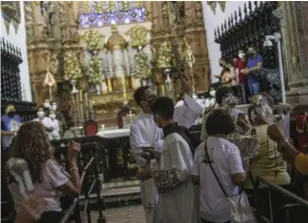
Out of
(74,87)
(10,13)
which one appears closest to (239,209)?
(10,13)

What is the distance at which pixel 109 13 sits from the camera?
906 inches

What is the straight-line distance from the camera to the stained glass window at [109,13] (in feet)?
75.1

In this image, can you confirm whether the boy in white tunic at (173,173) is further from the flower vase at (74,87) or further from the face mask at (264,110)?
the flower vase at (74,87)

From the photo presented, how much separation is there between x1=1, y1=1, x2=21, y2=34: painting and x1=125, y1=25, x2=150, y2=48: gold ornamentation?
454 cm

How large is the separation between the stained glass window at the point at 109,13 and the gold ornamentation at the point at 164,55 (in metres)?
1.98

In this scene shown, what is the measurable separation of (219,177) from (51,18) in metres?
19.3

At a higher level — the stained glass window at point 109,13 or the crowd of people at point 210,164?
the stained glass window at point 109,13

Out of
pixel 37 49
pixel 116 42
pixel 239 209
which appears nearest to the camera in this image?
pixel 239 209

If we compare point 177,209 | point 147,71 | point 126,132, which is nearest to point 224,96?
point 177,209

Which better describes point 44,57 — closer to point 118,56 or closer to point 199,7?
point 118,56

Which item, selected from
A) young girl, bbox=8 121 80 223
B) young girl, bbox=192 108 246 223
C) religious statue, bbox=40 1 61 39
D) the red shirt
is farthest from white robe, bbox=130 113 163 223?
religious statue, bbox=40 1 61 39

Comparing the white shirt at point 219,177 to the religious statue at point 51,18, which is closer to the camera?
the white shirt at point 219,177

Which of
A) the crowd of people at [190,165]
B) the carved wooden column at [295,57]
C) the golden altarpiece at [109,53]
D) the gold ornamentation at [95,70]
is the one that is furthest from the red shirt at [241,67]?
the gold ornamentation at [95,70]

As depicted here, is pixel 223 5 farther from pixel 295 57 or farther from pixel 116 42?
pixel 295 57
